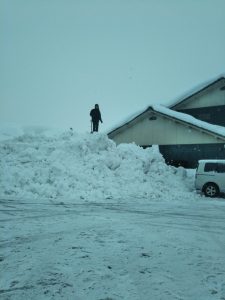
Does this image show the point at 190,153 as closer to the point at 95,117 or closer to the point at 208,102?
the point at 208,102

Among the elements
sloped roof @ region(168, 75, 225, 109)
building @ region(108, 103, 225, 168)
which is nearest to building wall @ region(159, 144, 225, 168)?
building @ region(108, 103, 225, 168)

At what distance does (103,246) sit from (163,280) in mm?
1637

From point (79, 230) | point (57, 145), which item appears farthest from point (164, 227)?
point (57, 145)

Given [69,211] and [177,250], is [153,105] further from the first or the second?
[177,250]

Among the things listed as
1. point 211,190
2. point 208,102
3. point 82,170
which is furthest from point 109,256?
point 208,102

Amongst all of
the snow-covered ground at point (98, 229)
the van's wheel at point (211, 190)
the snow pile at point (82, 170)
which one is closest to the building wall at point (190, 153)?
the snow pile at point (82, 170)

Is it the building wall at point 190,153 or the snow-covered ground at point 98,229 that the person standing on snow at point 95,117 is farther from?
the building wall at point 190,153

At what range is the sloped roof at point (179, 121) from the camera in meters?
20.1

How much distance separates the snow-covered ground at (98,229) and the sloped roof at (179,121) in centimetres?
484

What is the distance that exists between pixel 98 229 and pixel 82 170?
7560 mm

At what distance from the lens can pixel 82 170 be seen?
1434 cm

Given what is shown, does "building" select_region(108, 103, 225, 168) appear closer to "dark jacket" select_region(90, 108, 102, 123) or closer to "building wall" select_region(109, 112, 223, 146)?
"building wall" select_region(109, 112, 223, 146)

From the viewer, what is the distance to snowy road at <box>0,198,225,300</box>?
371 cm

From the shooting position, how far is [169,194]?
1435 cm
